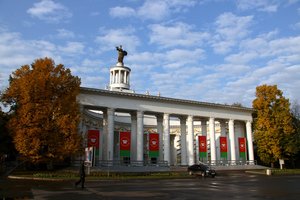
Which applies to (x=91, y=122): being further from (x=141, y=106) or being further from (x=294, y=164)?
(x=294, y=164)

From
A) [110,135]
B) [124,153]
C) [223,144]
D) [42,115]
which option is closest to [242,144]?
[223,144]

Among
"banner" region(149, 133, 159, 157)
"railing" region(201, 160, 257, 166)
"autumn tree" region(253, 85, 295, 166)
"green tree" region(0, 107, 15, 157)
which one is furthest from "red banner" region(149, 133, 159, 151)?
"autumn tree" region(253, 85, 295, 166)

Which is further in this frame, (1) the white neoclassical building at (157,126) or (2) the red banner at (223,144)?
(2) the red banner at (223,144)

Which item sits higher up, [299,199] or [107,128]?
[107,128]

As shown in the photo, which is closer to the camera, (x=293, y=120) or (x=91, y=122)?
(x=91, y=122)

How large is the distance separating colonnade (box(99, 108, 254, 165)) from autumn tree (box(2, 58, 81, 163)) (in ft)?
37.5

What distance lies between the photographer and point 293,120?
67.9 meters

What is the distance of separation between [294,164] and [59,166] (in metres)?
47.7

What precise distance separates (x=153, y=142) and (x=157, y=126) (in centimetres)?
874

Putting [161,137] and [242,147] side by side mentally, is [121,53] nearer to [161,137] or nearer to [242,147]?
[161,137]

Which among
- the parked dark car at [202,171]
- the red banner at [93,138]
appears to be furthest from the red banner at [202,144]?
the red banner at [93,138]

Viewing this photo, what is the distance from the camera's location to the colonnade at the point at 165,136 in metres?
50.2

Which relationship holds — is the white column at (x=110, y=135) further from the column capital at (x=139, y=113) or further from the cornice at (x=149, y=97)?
the column capital at (x=139, y=113)

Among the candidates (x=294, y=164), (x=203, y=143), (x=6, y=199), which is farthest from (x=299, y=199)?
(x=294, y=164)
